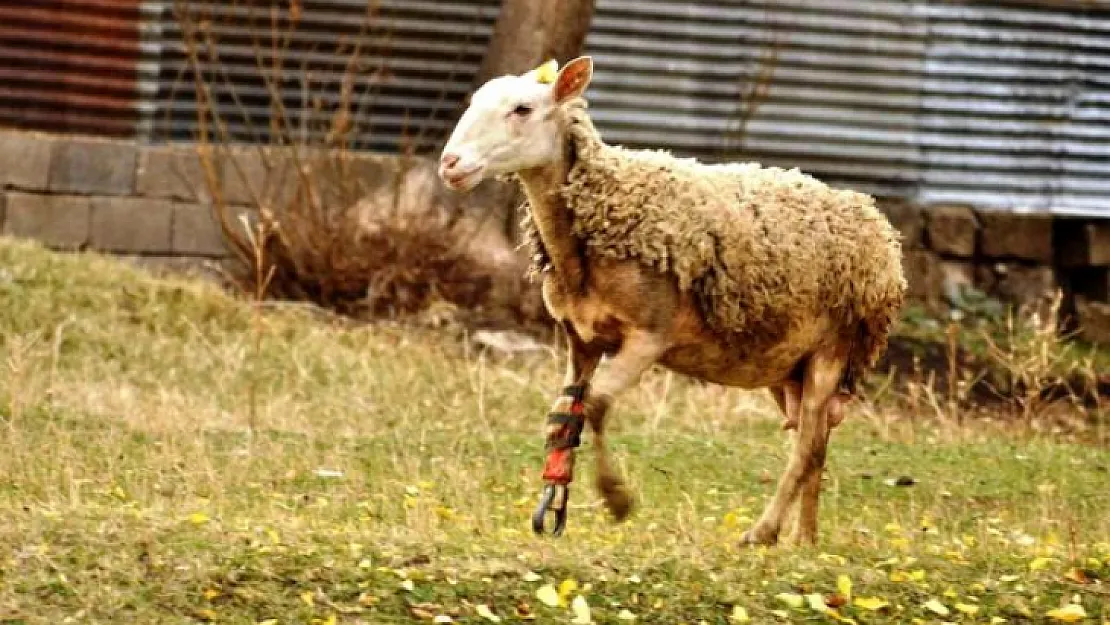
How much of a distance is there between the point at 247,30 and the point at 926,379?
5.40 m

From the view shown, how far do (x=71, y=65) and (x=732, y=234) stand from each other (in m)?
8.78

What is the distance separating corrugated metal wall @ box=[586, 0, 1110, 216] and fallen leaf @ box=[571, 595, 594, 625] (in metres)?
9.99

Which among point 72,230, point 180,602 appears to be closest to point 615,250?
point 180,602

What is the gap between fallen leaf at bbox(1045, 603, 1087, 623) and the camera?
6.81 meters

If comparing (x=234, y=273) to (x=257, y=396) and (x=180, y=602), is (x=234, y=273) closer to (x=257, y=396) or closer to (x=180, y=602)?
(x=257, y=396)

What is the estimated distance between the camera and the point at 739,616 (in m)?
6.47

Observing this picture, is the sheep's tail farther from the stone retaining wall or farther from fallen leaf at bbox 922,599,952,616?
the stone retaining wall

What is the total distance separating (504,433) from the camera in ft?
35.7

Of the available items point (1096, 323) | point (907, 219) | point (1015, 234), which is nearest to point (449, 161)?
point (907, 219)

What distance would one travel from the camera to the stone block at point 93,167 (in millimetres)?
14906

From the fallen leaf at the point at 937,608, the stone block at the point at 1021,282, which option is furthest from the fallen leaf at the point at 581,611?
the stone block at the point at 1021,282

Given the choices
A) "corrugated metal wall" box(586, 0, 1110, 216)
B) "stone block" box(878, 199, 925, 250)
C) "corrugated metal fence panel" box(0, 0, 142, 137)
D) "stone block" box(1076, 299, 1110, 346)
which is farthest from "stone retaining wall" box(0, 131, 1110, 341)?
"stone block" box(1076, 299, 1110, 346)

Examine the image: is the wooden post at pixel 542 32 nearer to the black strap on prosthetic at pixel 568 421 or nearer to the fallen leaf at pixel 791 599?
the black strap on prosthetic at pixel 568 421

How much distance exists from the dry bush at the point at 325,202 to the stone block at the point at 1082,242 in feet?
16.4
